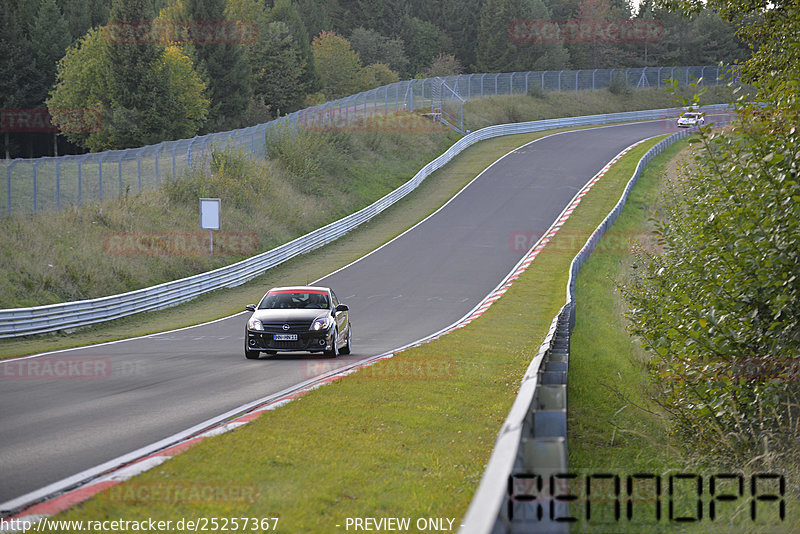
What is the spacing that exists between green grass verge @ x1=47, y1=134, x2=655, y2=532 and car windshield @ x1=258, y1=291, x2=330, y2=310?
159 inches

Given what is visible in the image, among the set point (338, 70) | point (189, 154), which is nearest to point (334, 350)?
point (189, 154)

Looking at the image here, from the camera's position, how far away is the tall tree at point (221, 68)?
3140 inches

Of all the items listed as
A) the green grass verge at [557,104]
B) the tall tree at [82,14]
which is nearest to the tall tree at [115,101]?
the tall tree at [82,14]

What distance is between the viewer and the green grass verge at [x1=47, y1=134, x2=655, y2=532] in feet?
19.5

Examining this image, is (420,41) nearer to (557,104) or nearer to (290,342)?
(557,104)

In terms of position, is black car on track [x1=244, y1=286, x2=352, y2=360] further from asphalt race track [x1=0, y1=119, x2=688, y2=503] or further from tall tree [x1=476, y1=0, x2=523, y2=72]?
tall tree [x1=476, y1=0, x2=523, y2=72]

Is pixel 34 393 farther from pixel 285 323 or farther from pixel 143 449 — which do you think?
pixel 285 323

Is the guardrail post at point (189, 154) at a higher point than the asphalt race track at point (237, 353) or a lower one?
higher

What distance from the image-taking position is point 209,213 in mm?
33969

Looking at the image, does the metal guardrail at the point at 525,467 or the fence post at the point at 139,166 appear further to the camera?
the fence post at the point at 139,166

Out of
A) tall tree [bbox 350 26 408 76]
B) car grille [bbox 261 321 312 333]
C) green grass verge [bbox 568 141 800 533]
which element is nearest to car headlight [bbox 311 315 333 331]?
car grille [bbox 261 321 312 333]

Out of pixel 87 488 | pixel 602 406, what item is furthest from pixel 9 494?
pixel 602 406

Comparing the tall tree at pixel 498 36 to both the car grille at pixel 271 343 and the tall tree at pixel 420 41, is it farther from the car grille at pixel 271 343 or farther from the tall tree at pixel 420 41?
the car grille at pixel 271 343

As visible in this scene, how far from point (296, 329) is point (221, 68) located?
224ft
